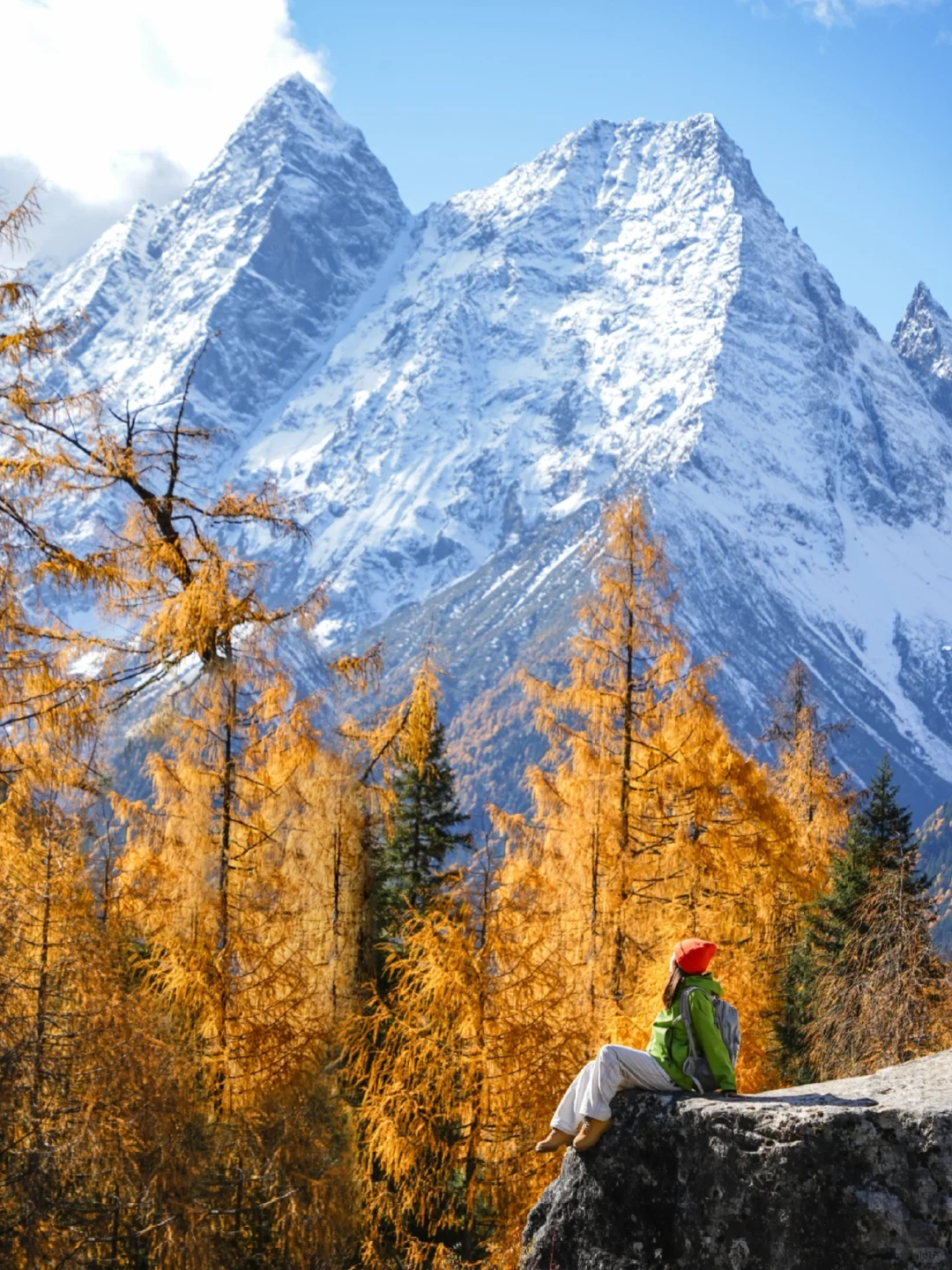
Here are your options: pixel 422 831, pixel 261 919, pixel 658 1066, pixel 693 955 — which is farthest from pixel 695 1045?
pixel 422 831

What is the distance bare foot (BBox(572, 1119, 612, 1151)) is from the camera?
6730mm

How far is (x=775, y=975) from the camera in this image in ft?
58.5

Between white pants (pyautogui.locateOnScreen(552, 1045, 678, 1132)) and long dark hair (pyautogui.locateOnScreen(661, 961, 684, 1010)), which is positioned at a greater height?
long dark hair (pyautogui.locateOnScreen(661, 961, 684, 1010))

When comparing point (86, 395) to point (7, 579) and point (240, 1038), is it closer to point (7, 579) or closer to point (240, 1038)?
point (7, 579)

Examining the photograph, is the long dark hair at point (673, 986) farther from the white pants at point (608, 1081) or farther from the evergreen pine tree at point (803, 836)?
the evergreen pine tree at point (803, 836)

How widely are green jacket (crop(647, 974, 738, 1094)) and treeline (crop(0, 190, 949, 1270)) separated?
3.18 metres

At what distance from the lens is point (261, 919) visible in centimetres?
1106

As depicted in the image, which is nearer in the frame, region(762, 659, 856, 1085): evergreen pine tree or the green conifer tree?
the green conifer tree

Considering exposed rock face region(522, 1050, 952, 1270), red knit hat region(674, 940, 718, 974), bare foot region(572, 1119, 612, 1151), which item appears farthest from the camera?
red knit hat region(674, 940, 718, 974)

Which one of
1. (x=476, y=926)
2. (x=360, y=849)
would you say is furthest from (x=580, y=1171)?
(x=360, y=849)

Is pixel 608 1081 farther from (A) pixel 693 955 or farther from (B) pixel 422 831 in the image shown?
(B) pixel 422 831

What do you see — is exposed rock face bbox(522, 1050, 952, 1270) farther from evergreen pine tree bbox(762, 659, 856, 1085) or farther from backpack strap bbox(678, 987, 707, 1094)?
evergreen pine tree bbox(762, 659, 856, 1085)

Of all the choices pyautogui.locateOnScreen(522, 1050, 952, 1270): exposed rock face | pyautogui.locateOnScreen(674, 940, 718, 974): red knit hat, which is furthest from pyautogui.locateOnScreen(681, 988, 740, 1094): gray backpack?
pyautogui.locateOnScreen(522, 1050, 952, 1270): exposed rock face

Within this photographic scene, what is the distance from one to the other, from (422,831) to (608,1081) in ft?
54.3
